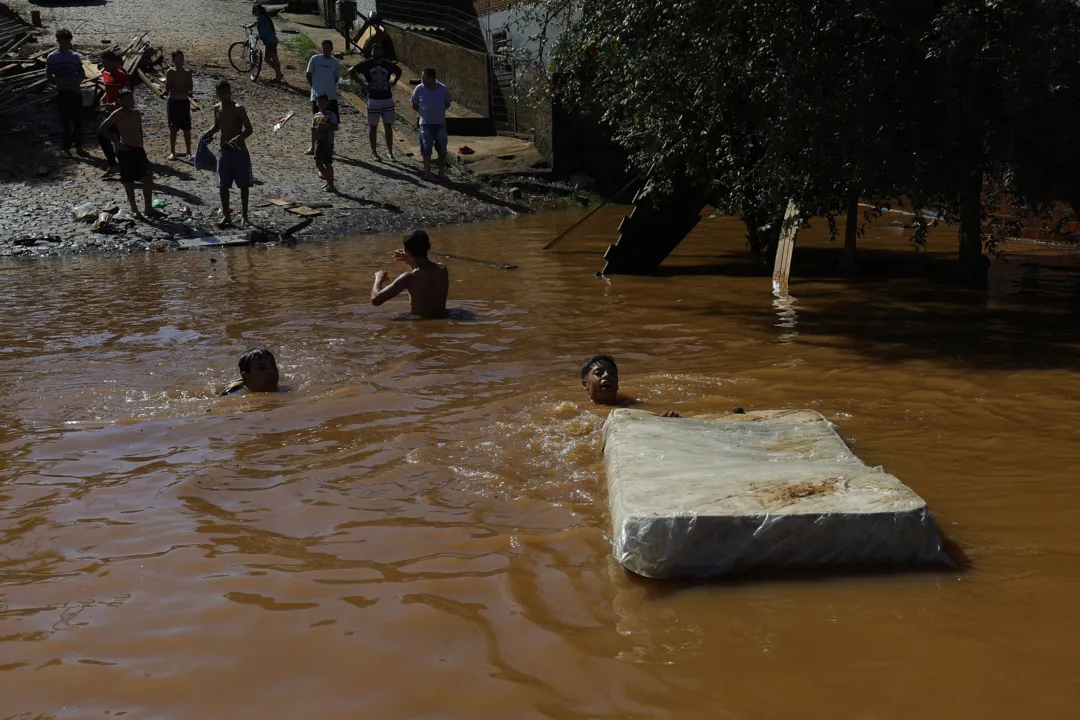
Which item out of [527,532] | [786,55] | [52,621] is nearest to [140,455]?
[52,621]

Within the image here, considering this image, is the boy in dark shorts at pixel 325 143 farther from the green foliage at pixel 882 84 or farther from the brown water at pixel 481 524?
the green foliage at pixel 882 84

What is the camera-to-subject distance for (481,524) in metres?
4.80

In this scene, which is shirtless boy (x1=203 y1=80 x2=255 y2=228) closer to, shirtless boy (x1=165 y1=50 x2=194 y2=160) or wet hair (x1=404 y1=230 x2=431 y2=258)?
shirtless boy (x1=165 y1=50 x2=194 y2=160)

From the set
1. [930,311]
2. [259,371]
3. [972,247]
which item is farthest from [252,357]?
[972,247]

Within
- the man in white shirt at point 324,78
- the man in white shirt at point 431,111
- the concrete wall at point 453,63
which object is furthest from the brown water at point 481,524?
the concrete wall at point 453,63

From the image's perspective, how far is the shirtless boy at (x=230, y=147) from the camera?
15625 mm

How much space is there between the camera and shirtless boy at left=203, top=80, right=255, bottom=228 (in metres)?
15.6

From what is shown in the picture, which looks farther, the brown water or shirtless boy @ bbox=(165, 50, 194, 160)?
shirtless boy @ bbox=(165, 50, 194, 160)

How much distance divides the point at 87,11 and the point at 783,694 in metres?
30.5

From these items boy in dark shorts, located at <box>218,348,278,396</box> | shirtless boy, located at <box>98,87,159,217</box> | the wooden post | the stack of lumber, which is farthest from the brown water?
the stack of lumber

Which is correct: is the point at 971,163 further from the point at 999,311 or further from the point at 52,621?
the point at 52,621

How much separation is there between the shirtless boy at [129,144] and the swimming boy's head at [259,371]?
30.8 feet

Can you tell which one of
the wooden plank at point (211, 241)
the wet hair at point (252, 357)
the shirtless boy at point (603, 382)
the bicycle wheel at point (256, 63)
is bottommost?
the shirtless boy at point (603, 382)

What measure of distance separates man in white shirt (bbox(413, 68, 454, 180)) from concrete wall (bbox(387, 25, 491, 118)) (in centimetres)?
525
